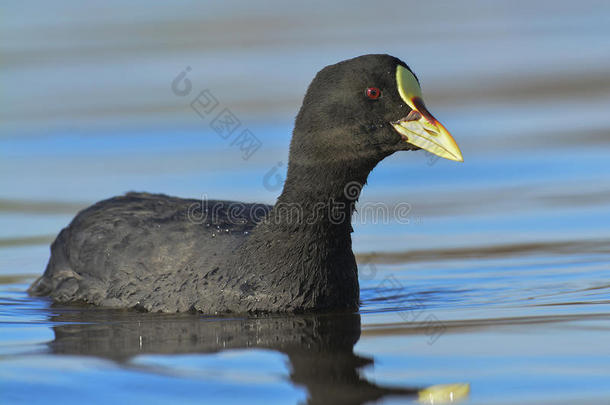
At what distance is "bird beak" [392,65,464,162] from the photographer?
24.3 feet

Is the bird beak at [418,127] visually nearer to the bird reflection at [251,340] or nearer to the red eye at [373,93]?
the red eye at [373,93]

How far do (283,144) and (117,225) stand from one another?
4284 millimetres

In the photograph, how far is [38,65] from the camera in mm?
16891

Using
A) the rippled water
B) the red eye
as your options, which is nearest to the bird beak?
the red eye

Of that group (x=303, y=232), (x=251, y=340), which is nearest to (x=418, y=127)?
A: (x=303, y=232)

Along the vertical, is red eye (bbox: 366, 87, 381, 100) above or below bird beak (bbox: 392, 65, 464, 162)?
above

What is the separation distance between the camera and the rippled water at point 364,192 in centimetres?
611

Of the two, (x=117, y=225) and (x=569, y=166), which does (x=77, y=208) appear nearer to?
(x=117, y=225)

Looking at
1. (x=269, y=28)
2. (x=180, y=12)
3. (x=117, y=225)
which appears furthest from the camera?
(x=180, y=12)

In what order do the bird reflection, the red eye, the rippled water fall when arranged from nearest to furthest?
the bird reflection < the rippled water < the red eye

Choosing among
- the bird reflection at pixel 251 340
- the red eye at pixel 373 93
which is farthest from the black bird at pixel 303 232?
the bird reflection at pixel 251 340

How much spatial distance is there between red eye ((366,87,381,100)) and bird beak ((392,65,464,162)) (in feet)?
0.44

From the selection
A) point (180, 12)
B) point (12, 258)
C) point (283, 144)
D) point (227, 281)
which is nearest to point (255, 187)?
point (283, 144)

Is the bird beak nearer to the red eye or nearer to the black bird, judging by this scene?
the black bird
